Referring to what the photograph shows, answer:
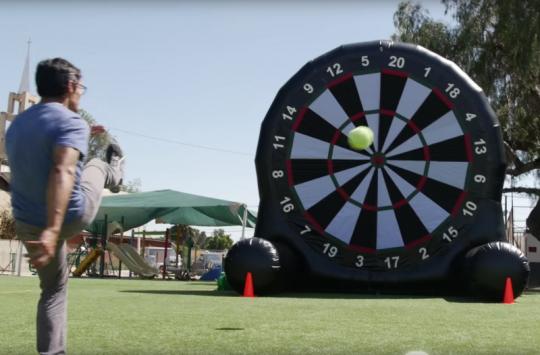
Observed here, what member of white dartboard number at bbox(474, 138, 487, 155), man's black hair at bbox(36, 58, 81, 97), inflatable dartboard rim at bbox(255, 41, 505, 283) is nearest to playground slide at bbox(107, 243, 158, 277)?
inflatable dartboard rim at bbox(255, 41, 505, 283)

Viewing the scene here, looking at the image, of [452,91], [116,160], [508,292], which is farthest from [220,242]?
[116,160]

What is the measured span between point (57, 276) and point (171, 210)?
17.3 meters

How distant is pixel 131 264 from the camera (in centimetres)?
2081

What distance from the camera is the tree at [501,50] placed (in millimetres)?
15609

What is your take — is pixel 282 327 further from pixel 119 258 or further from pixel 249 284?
pixel 119 258

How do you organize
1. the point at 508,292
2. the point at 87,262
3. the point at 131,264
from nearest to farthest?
the point at 508,292 < the point at 87,262 < the point at 131,264

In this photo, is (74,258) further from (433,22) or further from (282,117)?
(282,117)

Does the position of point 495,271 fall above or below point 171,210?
below

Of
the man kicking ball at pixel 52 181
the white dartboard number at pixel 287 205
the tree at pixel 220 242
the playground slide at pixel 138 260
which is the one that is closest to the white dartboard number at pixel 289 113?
the white dartboard number at pixel 287 205

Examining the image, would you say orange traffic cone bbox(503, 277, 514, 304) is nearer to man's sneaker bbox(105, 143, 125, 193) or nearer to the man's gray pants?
man's sneaker bbox(105, 143, 125, 193)

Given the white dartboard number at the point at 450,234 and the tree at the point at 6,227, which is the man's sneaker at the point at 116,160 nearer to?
the white dartboard number at the point at 450,234

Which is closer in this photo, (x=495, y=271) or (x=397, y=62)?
(x=495, y=271)

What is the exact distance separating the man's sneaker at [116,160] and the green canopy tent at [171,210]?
14.8 meters

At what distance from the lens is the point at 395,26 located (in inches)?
776
